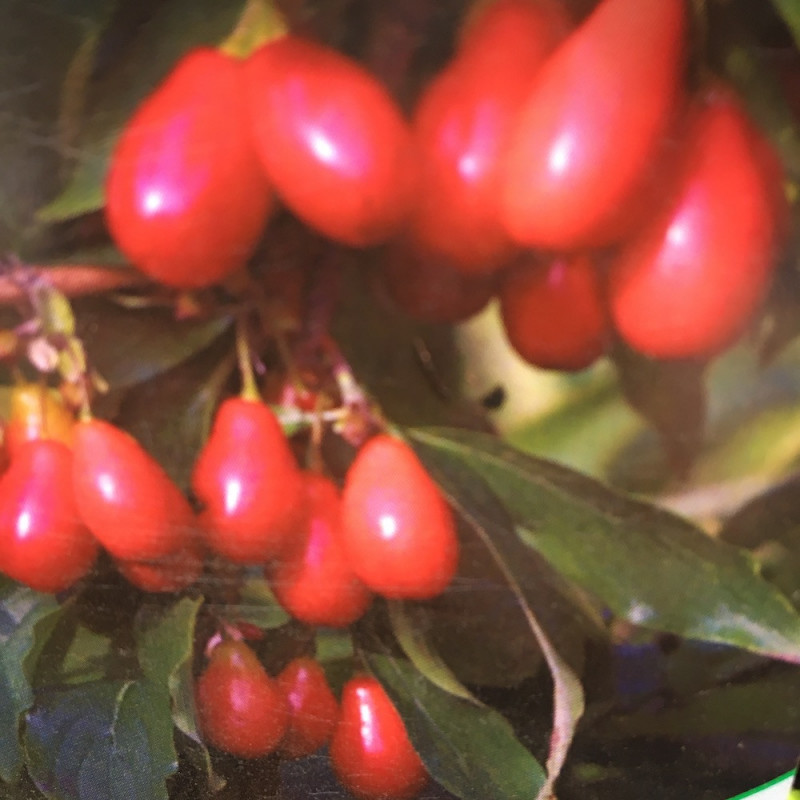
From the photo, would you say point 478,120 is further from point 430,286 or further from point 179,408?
point 179,408

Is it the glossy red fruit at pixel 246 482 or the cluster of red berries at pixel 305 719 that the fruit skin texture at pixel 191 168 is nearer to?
the glossy red fruit at pixel 246 482

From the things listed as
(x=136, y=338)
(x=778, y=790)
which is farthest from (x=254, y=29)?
(x=778, y=790)

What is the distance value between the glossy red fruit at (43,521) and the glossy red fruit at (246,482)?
0.23 ft

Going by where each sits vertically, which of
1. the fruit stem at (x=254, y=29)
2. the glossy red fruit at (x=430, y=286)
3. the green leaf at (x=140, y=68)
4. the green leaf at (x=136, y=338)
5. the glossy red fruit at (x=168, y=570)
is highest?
the fruit stem at (x=254, y=29)

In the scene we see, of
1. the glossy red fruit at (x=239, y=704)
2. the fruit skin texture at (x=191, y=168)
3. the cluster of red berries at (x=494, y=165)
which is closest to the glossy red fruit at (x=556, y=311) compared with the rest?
the cluster of red berries at (x=494, y=165)

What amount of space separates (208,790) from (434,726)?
0.50 ft

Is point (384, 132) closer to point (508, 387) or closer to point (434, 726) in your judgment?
point (508, 387)

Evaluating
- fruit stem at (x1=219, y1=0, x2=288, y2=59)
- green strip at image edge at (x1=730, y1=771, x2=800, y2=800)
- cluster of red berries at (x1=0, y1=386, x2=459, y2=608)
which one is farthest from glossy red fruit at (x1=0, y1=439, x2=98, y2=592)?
green strip at image edge at (x1=730, y1=771, x2=800, y2=800)

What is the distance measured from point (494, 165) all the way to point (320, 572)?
24cm

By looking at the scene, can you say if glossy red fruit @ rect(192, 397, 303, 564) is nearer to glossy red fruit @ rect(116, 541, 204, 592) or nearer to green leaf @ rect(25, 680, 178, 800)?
glossy red fruit @ rect(116, 541, 204, 592)

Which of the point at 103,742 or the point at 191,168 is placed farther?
the point at 103,742

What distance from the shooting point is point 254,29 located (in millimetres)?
374

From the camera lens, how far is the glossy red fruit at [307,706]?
18.7 inches

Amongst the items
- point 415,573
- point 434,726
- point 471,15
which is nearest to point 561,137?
point 471,15
